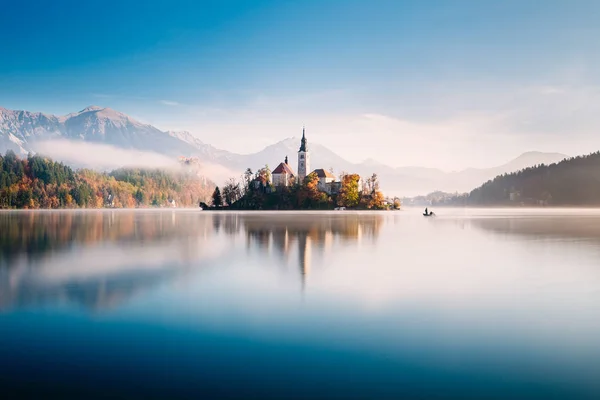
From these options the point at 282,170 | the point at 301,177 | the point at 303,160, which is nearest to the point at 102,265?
the point at 301,177

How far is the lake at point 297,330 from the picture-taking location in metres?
9.39

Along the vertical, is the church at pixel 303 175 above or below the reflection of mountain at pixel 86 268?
above

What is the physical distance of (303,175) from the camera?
189500 millimetres

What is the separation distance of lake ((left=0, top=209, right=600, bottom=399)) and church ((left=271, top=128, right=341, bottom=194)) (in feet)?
496

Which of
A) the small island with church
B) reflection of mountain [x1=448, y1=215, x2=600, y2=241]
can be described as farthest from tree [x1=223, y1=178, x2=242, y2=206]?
reflection of mountain [x1=448, y1=215, x2=600, y2=241]

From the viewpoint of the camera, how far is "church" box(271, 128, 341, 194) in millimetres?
177625

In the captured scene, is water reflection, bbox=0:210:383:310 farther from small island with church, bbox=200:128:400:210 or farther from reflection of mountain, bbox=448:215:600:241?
small island with church, bbox=200:128:400:210

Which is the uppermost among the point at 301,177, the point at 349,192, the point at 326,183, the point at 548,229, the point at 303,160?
the point at 303,160

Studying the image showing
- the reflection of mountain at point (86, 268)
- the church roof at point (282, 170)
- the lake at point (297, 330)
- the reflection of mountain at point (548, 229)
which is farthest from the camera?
the church roof at point (282, 170)

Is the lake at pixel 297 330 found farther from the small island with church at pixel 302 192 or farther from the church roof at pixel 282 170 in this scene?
the church roof at pixel 282 170

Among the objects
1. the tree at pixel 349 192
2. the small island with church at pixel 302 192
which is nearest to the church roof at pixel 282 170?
the small island with church at pixel 302 192

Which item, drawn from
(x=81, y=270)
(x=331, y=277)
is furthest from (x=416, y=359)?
(x=81, y=270)

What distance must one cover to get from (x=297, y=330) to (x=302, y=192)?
521 ft

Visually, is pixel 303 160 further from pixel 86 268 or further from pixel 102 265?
pixel 86 268
